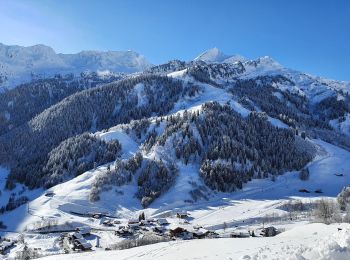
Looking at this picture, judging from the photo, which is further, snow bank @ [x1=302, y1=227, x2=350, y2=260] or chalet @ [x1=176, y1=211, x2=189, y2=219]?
chalet @ [x1=176, y1=211, x2=189, y2=219]

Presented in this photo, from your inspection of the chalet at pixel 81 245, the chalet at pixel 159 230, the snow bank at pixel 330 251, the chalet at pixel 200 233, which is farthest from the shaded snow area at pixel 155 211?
the snow bank at pixel 330 251

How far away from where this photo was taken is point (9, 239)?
139125 mm

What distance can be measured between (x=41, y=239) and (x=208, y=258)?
97.6 m

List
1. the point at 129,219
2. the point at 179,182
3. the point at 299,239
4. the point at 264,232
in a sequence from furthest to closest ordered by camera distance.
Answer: the point at 179,182 → the point at 129,219 → the point at 264,232 → the point at 299,239

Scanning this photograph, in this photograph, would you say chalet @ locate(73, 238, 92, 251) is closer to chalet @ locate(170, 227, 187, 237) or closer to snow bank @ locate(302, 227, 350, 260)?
chalet @ locate(170, 227, 187, 237)

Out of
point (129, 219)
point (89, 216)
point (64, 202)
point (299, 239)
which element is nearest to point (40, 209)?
point (64, 202)

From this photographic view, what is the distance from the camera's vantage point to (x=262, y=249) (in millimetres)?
49062

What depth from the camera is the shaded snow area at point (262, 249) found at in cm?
3772

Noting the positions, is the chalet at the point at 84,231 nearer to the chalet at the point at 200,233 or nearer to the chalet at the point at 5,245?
the chalet at the point at 5,245

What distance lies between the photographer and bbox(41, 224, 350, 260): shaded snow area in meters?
37.7

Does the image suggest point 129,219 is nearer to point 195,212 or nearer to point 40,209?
point 195,212

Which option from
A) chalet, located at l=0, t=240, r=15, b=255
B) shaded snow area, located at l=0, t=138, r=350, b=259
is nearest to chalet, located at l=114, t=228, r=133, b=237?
shaded snow area, located at l=0, t=138, r=350, b=259

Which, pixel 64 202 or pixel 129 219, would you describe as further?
pixel 64 202

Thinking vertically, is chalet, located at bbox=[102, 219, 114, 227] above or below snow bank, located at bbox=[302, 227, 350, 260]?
below
